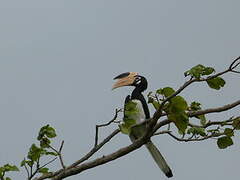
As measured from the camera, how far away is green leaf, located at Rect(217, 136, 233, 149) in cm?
330

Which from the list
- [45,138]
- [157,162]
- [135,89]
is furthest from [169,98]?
[135,89]

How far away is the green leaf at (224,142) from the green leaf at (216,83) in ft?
0.95

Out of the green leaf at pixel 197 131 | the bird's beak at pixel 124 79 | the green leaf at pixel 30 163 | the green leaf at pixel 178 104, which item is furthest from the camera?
the bird's beak at pixel 124 79

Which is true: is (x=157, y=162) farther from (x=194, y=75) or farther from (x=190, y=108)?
(x=194, y=75)

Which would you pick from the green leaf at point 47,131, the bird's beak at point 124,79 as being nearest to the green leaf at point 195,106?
the green leaf at point 47,131

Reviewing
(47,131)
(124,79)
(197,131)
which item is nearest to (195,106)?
(197,131)

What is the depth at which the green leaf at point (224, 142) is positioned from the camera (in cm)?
330

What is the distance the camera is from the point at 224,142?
332cm

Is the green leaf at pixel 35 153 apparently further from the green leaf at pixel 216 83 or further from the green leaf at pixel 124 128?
the green leaf at pixel 216 83

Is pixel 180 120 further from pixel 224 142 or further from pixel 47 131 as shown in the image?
pixel 47 131

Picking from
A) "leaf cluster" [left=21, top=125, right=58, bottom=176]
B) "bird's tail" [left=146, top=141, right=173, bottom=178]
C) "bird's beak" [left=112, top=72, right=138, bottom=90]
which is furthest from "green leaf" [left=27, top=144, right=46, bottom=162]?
"bird's tail" [left=146, top=141, right=173, bottom=178]

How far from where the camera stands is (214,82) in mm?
3268

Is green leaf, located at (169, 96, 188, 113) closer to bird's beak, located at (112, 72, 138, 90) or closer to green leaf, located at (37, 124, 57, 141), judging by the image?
green leaf, located at (37, 124, 57, 141)

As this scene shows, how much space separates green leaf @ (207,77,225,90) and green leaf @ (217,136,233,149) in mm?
290
